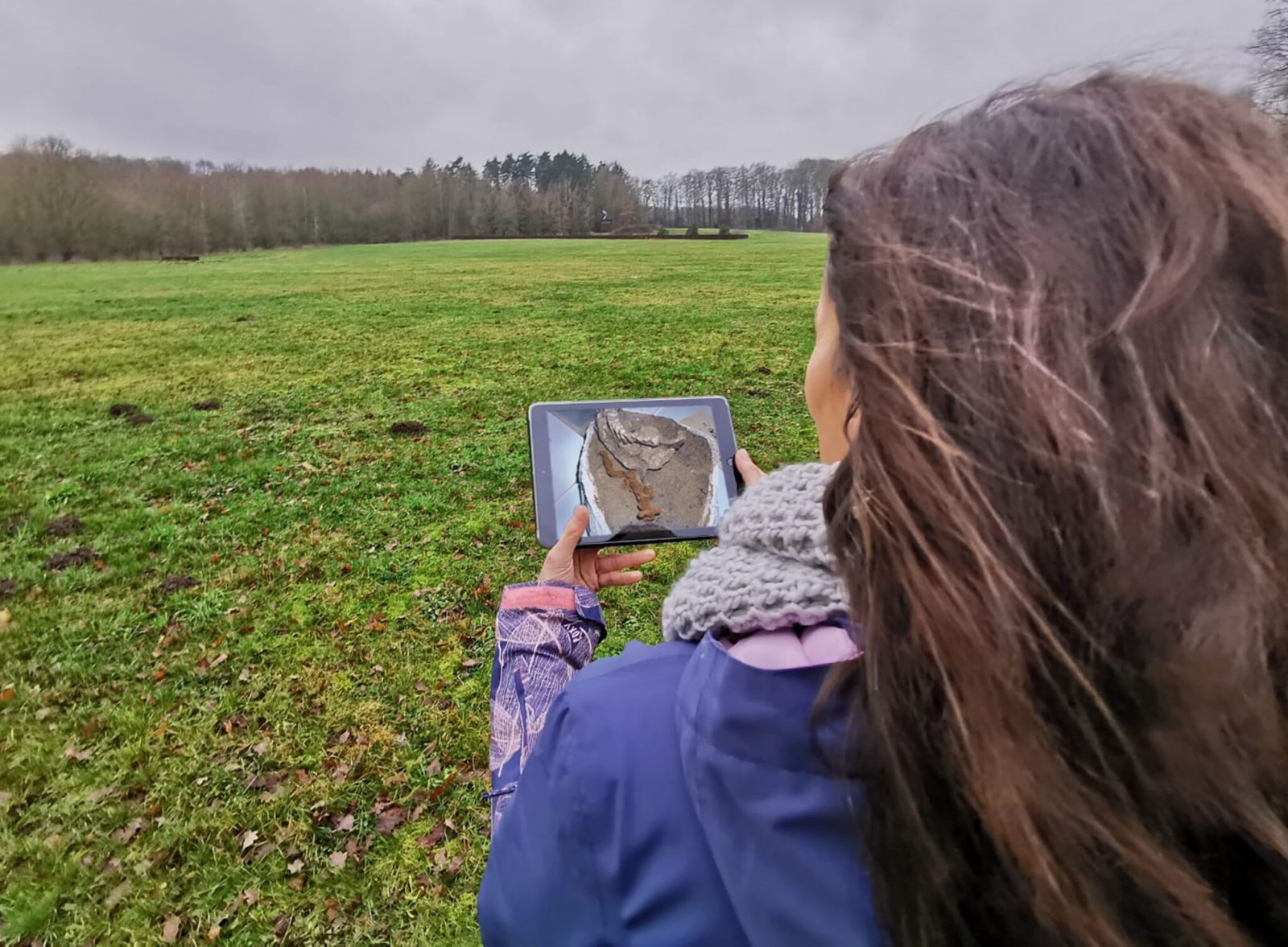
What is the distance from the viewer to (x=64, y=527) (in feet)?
21.0

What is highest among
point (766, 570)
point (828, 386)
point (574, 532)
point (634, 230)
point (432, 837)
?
point (634, 230)

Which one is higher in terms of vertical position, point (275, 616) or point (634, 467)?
point (634, 467)

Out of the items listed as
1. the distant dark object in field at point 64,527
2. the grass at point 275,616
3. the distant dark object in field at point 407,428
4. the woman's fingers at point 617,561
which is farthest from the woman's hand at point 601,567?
the distant dark object in field at point 407,428

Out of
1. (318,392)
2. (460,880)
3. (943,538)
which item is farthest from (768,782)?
(318,392)

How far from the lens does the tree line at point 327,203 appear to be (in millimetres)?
48688

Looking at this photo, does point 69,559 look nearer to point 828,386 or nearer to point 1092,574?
point 828,386

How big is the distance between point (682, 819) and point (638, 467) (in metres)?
1.86

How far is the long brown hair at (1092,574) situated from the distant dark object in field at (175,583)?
605cm

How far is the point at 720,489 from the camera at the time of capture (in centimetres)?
258

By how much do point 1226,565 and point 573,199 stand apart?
8400 cm

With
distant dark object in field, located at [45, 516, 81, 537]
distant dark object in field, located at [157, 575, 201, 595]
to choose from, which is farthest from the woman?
distant dark object in field, located at [45, 516, 81, 537]

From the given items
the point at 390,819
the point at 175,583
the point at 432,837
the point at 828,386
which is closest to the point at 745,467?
the point at 828,386

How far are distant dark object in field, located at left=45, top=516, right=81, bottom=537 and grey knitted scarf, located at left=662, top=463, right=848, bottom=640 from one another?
7211 millimetres

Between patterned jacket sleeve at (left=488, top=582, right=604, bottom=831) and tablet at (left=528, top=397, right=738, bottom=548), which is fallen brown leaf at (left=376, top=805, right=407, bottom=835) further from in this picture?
patterned jacket sleeve at (left=488, top=582, right=604, bottom=831)
